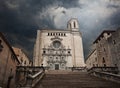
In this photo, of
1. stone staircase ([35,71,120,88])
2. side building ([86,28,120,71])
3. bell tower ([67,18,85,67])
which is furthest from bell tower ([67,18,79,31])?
stone staircase ([35,71,120,88])

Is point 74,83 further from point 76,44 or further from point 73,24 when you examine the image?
point 73,24

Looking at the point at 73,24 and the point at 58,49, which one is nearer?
the point at 58,49

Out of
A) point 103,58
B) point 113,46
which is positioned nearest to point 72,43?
point 103,58

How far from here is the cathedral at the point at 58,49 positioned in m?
39.0

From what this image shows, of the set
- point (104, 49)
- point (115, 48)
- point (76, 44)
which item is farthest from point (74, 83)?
point (76, 44)

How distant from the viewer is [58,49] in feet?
136

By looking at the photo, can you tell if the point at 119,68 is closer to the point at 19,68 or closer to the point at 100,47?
the point at 100,47

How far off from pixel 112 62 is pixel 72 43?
18.0m

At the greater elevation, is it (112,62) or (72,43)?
(72,43)

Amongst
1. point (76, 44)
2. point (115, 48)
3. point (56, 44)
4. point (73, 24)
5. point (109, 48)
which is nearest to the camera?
point (115, 48)

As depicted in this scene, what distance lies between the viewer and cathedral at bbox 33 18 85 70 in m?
39.0

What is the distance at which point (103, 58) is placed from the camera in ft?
110

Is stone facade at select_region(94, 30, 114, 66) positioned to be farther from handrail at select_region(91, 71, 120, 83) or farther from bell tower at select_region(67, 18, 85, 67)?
handrail at select_region(91, 71, 120, 83)

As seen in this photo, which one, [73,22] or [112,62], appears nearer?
[112,62]
